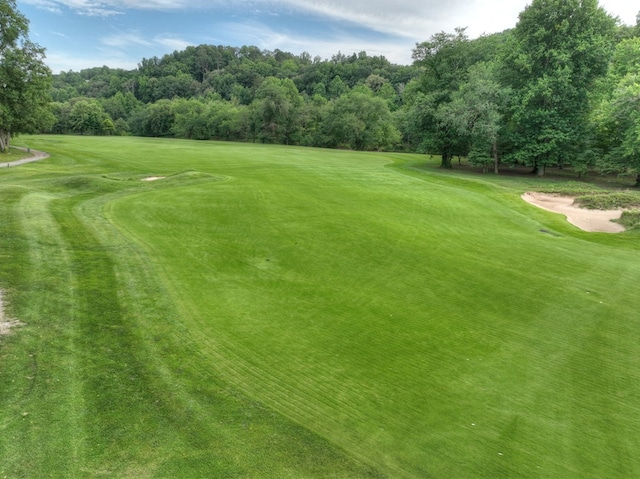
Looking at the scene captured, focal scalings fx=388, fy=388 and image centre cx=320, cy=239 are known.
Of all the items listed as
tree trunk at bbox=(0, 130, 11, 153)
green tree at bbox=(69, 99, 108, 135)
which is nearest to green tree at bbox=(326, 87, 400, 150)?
tree trunk at bbox=(0, 130, 11, 153)

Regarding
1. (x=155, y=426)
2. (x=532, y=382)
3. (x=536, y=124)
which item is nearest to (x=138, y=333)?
(x=155, y=426)

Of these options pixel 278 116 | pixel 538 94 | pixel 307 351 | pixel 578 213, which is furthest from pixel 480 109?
pixel 278 116

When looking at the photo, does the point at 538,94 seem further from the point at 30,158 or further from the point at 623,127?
the point at 30,158

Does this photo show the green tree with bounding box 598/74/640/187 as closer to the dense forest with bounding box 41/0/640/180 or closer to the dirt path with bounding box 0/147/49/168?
the dense forest with bounding box 41/0/640/180

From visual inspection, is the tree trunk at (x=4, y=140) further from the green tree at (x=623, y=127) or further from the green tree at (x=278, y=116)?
the green tree at (x=623, y=127)

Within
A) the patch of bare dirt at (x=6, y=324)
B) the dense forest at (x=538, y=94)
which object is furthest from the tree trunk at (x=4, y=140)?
the dense forest at (x=538, y=94)

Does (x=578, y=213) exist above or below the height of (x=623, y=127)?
below
